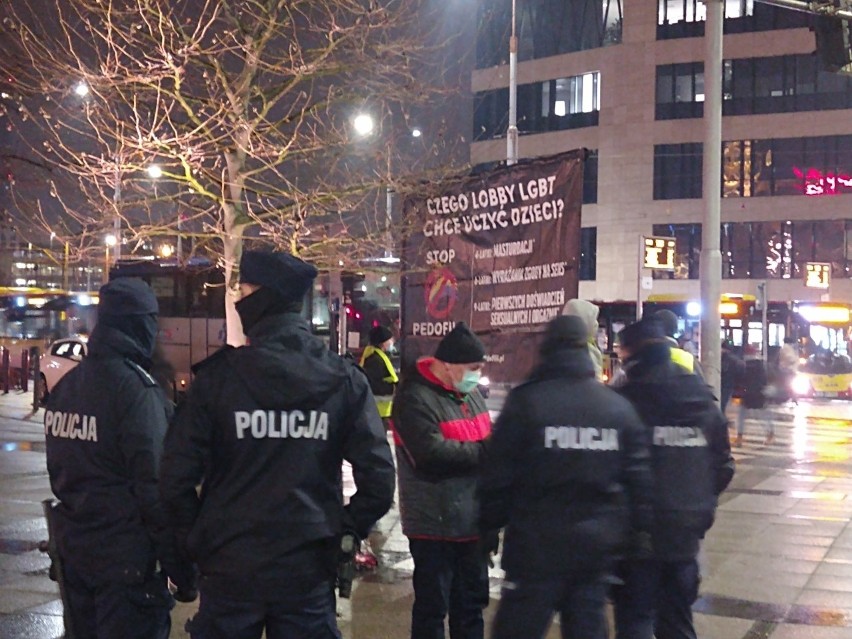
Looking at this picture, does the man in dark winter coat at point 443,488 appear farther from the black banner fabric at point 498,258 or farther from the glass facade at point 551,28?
the glass facade at point 551,28

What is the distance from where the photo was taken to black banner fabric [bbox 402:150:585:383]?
20.9 feet

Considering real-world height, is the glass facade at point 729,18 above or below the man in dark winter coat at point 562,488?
above

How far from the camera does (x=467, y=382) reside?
17.4 feet

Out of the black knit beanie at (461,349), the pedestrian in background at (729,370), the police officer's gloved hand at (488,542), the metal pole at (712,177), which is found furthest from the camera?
the pedestrian in background at (729,370)

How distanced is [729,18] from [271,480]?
49193 millimetres

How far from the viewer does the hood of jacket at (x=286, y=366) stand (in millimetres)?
3510

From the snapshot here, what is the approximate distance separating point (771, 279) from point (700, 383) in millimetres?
45821

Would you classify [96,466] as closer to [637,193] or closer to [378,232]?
[378,232]

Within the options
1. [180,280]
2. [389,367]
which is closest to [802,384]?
[180,280]

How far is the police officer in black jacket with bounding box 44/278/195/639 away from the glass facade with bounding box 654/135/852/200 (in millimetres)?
46405

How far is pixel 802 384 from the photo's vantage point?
1321 inches

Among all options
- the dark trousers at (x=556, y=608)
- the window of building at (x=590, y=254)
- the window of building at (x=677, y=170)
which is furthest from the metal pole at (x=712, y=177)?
the window of building at (x=590, y=254)

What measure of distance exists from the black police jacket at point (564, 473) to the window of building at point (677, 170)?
151ft

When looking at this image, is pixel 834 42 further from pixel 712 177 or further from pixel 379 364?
pixel 379 364
